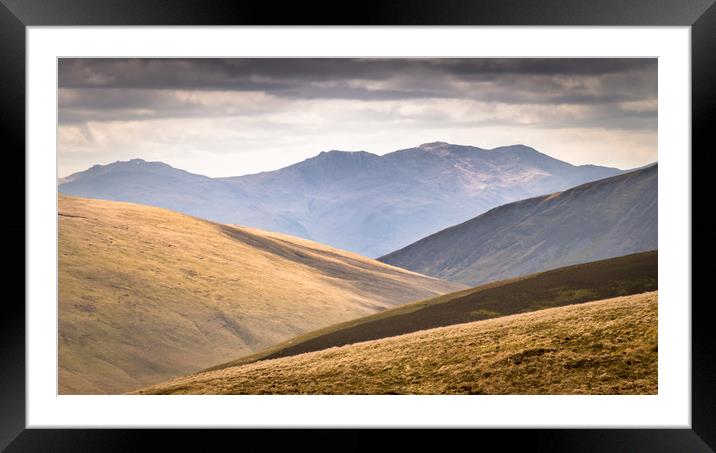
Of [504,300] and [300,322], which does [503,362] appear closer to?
[504,300]

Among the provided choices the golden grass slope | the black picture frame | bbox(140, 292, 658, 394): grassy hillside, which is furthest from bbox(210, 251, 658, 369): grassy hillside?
the black picture frame

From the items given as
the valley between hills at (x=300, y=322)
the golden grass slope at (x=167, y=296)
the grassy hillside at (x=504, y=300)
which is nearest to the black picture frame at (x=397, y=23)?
the valley between hills at (x=300, y=322)

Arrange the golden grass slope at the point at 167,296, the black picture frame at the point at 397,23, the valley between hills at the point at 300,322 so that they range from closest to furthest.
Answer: the black picture frame at the point at 397,23 < the valley between hills at the point at 300,322 < the golden grass slope at the point at 167,296

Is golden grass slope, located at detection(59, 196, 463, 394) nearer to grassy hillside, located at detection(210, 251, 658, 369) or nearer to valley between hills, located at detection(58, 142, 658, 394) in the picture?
valley between hills, located at detection(58, 142, 658, 394)

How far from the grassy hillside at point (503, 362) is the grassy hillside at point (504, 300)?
38.9 metres

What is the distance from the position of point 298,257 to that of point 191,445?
178 meters

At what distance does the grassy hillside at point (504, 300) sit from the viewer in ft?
279

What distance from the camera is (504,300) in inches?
3629

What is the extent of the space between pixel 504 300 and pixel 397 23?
75380 millimetres

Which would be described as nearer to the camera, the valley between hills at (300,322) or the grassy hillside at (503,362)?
the grassy hillside at (503,362)

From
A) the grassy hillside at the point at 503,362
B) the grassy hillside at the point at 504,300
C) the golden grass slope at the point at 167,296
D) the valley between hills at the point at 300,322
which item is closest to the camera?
the grassy hillside at the point at 503,362

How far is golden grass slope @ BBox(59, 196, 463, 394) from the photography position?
11894cm

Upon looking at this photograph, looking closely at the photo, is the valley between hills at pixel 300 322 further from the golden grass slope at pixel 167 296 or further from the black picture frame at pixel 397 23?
the black picture frame at pixel 397 23

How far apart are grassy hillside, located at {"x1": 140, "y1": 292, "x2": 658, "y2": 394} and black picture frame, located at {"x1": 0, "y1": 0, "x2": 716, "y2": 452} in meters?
7.52
